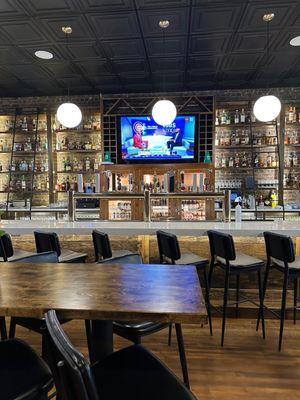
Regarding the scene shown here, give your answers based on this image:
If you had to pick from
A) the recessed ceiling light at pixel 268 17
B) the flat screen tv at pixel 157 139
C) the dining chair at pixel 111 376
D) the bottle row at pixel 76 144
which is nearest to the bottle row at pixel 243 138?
the flat screen tv at pixel 157 139

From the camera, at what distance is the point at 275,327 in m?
2.93

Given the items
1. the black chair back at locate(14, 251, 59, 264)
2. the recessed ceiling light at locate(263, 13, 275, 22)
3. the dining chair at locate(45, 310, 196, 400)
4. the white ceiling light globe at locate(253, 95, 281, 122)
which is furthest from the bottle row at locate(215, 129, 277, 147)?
the dining chair at locate(45, 310, 196, 400)

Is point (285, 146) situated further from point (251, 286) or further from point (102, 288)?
point (102, 288)

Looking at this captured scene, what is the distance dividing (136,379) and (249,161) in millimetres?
5834

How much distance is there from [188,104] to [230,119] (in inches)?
35.8

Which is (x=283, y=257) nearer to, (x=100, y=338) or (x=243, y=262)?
(x=243, y=262)

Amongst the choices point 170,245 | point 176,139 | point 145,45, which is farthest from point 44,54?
point 170,245

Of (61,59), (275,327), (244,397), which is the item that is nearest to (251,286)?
(275,327)

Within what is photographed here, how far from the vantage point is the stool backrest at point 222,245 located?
2.51 metres

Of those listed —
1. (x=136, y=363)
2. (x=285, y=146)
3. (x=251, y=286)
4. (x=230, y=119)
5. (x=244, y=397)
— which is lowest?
(x=244, y=397)

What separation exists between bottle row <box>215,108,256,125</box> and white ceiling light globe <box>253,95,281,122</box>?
2162 millimetres

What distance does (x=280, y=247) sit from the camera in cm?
247

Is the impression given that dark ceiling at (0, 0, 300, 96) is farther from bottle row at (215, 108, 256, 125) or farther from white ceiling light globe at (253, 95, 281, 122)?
white ceiling light globe at (253, 95, 281, 122)

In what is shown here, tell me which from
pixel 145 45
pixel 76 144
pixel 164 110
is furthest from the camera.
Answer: pixel 76 144
